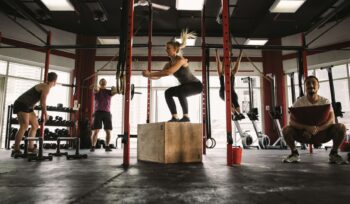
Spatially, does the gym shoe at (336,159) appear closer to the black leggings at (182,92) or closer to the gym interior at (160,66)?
the gym interior at (160,66)

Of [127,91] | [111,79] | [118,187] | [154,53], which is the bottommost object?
[118,187]

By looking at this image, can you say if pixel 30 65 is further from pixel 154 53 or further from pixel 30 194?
pixel 30 194

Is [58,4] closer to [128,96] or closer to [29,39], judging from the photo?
[29,39]

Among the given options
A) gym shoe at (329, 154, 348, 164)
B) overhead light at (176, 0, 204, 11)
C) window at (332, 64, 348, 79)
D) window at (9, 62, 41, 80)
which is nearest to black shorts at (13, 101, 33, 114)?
gym shoe at (329, 154, 348, 164)

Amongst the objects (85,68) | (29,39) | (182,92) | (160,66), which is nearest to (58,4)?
(29,39)

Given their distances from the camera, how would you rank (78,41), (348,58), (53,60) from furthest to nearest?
(78,41) → (53,60) → (348,58)

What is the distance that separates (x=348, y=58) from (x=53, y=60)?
9208mm

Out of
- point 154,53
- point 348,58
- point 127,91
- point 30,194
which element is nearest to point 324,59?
point 348,58

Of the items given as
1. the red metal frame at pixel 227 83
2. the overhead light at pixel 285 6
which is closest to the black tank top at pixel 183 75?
the red metal frame at pixel 227 83

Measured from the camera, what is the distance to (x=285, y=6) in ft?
22.5

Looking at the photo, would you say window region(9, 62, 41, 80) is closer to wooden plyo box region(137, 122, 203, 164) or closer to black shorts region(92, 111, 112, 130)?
black shorts region(92, 111, 112, 130)

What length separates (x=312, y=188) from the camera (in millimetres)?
1444

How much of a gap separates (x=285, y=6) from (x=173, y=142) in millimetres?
5689

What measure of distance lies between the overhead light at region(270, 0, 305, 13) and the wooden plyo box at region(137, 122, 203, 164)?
5031 mm
